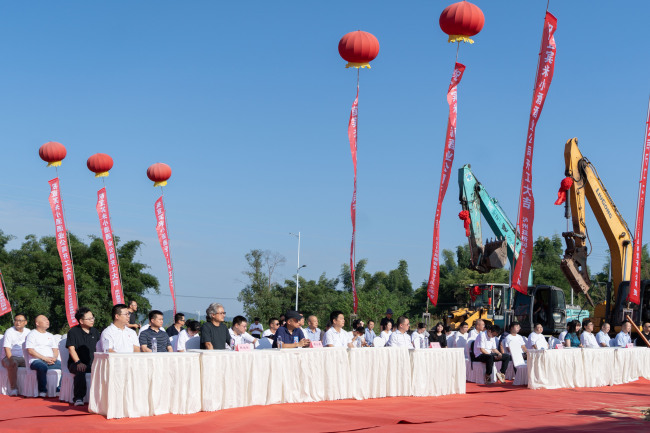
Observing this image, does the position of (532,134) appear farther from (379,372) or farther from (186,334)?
(186,334)

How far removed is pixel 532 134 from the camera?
13.2 m

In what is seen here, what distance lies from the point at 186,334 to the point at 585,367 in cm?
713

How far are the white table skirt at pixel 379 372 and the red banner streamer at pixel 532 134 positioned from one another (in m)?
3.54

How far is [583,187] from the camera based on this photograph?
62.7ft

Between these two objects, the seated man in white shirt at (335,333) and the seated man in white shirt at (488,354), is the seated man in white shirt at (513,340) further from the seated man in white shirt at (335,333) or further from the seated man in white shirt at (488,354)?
the seated man in white shirt at (335,333)

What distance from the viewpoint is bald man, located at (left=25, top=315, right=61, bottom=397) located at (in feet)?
33.9

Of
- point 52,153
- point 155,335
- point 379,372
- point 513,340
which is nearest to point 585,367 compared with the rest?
point 513,340

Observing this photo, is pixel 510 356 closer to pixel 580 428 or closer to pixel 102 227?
pixel 580 428

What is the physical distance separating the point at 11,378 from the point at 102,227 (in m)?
8.05

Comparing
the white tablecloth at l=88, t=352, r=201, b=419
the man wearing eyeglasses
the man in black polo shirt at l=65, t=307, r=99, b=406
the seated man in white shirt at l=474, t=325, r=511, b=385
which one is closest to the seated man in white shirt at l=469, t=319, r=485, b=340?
the seated man in white shirt at l=474, t=325, r=511, b=385

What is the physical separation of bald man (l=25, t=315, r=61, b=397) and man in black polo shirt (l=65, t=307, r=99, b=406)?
3.34 feet

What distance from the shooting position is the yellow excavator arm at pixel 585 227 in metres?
18.8

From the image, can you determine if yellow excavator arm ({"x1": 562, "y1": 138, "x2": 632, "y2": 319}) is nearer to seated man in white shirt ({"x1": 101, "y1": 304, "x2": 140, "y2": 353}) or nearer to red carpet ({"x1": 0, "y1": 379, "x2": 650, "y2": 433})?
red carpet ({"x1": 0, "y1": 379, "x2": 650, "y2": 433})

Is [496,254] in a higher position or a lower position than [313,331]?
higher
